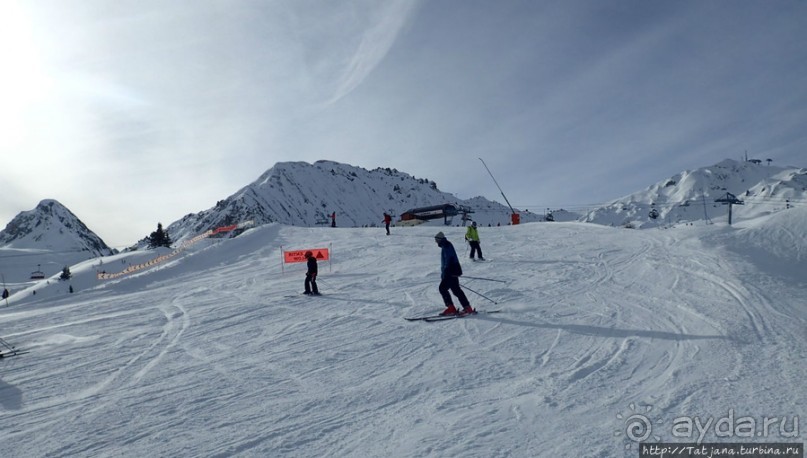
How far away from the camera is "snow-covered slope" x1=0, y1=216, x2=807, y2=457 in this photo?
4.34 m

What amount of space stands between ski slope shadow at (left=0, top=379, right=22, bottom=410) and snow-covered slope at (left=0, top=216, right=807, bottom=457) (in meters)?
0.04

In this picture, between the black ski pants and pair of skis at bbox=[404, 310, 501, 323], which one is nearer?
pair of skis at bbox=[404, 310, 501, 323]

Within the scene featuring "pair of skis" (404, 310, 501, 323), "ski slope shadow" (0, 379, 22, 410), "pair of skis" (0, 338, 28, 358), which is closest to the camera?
"ski slope shadow" (0, 379, 22, 410)

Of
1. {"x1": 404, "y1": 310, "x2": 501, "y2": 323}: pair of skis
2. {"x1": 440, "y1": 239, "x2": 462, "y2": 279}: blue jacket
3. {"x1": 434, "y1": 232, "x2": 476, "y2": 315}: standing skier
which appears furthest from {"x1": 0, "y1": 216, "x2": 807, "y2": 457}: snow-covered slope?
{"x1": 440, "y1": 239, "x2": 462, "y2": 279}: blue jacket

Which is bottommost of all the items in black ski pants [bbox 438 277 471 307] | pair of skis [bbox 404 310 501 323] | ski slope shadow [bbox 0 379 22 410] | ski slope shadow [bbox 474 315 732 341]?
ski slope shadow [bbox 474 315 732 341]

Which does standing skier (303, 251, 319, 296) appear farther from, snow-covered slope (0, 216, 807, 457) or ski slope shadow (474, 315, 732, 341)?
ski slope shadow (474, 315, 732, 341)

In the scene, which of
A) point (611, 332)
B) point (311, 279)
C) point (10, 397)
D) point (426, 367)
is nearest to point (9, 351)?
point (10, 397)

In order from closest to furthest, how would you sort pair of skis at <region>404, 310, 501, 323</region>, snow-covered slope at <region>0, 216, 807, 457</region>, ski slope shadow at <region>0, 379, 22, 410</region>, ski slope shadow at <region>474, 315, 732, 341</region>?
snow-covered slope at <region>0, 216, 807, 457</region> → ski slope shadow at <region>0, 379, 22, 410</region> → ski slope shadow at <region>474, 315, 732, 341</region> → pair of skis at <region>404, 310, 501, 323</region>

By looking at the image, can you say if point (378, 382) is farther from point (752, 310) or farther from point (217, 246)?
point (217, 246)

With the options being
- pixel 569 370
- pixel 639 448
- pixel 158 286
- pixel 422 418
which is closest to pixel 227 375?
pixel 422 418

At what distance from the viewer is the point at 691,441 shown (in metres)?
3.99

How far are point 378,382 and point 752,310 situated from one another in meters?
7.11

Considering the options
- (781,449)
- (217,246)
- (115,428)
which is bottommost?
(781,449)

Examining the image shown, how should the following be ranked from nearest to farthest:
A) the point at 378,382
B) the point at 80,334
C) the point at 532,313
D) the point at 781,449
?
1. the point at 781,449
2. the point at 378,382
3. the point at 532,313
4. the point at 80,334
